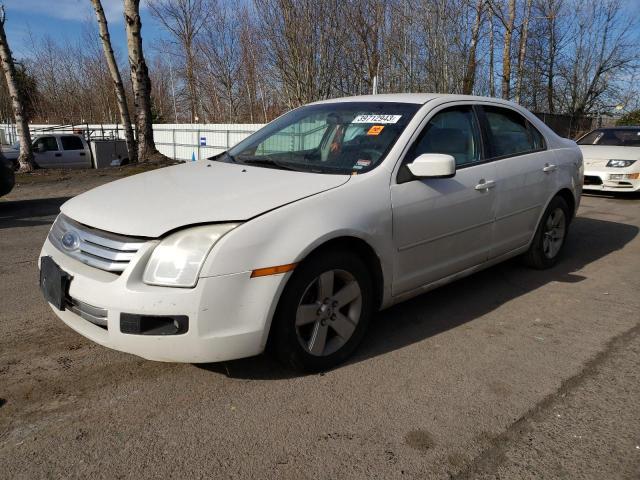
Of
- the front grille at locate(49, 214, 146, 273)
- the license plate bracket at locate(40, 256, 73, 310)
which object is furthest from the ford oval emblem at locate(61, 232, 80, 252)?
the license plate bracket at locate(40, 256, 73, 310)

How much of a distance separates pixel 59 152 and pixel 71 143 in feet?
1.79

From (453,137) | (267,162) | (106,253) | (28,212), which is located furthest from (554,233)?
(28,212)

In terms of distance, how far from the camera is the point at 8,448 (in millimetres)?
2266

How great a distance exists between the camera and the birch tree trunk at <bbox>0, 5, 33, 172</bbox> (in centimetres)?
1241

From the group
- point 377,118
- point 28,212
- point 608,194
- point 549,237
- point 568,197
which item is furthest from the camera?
point 608,194

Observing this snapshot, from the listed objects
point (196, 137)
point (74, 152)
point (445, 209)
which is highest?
point (196, 137)

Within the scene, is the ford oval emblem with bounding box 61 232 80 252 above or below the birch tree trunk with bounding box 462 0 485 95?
below

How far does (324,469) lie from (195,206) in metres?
1.41

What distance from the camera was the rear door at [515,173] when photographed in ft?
13.4

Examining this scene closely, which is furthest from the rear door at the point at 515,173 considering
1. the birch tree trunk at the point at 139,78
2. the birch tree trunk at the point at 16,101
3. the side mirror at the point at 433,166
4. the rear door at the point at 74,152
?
the rear door at the point at 74,152

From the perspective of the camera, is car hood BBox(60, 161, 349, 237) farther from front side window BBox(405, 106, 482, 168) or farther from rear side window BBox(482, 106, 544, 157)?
rear side window BBox(482, 106, 544, 157)

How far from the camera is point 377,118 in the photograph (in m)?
3.61

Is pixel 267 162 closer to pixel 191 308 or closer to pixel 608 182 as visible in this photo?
pixel 191 308

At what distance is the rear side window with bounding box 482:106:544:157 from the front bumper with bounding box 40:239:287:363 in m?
2.46
